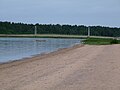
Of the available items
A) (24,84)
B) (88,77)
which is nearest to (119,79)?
(88,77)

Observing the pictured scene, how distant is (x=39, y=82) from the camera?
14406 mm

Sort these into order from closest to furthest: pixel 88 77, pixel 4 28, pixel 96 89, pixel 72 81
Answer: pixel 96 89 < pixel 72 81 < pixel 88 77 < pixel 4 28

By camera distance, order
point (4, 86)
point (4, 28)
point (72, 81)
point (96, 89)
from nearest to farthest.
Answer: point (96, 89)
point (4, 86)
point (72, 81)
point (4, 28)

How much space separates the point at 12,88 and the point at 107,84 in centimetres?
343

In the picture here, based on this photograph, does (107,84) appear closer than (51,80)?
Yes

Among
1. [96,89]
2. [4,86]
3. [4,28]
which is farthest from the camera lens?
[4,28]

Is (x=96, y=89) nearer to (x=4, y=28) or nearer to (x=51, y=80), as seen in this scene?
(x=51, y=80)

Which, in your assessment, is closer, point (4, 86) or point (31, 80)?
point (4, 86)

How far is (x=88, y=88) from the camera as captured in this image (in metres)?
13.0

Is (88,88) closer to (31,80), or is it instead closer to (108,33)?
(31,80)

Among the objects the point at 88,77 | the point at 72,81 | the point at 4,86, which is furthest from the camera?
the point at 88,77

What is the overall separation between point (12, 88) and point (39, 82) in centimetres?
156

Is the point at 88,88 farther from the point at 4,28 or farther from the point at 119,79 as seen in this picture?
the point at 4,28

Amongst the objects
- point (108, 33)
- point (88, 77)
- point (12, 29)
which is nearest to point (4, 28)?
point (12, 29)
